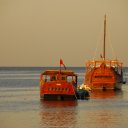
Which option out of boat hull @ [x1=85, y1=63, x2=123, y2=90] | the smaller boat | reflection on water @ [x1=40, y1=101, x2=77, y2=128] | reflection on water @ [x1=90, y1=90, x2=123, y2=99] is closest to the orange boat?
reflection on water @ [x1=40, y1=101, x2=77, y2=128]

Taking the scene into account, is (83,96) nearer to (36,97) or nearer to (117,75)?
(36,97)

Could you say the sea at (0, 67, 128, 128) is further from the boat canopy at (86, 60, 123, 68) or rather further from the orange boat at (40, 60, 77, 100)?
the boat canopy at (86, 60, 123, 68)

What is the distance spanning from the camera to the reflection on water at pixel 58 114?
60.4m

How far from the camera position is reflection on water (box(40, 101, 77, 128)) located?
6044 cm

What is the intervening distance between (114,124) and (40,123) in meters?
5.57

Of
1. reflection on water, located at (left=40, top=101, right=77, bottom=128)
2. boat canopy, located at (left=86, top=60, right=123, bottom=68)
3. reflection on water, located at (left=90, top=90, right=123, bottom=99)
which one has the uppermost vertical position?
boat canopy, located at (left=86, top=60, right=123, bottom=68)

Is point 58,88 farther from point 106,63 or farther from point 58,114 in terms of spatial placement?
point 106,63

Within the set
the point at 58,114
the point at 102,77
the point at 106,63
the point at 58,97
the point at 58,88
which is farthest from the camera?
the point at 106,63

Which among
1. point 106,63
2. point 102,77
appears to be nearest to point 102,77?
point 102,77

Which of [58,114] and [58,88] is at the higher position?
[58,88]

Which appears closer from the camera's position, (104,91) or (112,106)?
(112,106)

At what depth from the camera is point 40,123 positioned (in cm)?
6050

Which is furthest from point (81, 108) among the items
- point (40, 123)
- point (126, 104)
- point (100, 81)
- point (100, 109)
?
point (100, 81)

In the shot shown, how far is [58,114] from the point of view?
225 ft
